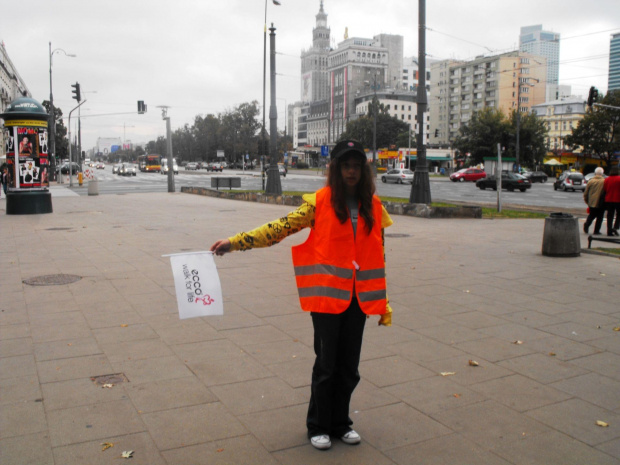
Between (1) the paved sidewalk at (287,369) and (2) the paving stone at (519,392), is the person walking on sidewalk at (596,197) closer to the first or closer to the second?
(1) the paved sidewalk at (287,369)

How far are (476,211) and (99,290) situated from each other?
12.8 metres

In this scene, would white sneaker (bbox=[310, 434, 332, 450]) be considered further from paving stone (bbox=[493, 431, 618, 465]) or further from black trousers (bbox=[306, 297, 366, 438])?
paving stone (bbox=[493, 431, 618, 465])

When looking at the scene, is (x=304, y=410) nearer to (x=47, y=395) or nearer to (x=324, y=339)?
(x=324, y=339)

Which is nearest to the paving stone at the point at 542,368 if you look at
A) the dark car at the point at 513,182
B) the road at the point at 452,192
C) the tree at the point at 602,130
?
the road at the point at 452,192

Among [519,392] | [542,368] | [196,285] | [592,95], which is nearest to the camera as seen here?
[196,285]

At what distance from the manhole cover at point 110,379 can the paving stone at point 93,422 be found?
0.39m

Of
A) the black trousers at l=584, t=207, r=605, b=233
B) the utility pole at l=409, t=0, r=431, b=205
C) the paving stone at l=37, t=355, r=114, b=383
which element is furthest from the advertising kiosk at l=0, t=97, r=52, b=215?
the black trousers at l=584, t=207, r=605, b=233

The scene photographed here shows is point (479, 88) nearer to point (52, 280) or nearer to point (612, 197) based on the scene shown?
point (612, 197)

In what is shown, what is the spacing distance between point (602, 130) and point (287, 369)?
67486mm

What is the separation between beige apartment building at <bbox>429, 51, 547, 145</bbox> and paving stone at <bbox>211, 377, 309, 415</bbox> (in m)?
130

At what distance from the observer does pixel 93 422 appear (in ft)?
12.1

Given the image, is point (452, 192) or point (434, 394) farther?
point (452, 192)

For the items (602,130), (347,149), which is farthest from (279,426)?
(602,130)

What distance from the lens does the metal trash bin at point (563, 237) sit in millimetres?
10305
